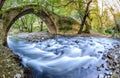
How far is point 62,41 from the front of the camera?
15656mm

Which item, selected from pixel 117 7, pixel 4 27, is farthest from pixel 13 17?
pixel 117 7

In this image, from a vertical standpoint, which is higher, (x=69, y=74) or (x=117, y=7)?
(x=117, y=7)

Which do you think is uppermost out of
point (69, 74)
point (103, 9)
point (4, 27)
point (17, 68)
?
point (103, 9)

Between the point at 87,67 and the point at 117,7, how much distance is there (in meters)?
14.3

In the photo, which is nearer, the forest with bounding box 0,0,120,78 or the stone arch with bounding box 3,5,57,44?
the forest with bounding box 0,0,120,78

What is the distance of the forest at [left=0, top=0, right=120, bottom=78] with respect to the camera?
21.6 feet

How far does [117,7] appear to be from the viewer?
19.8 metres

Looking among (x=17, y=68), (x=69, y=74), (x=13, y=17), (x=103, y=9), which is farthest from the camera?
(x=103, y=9)

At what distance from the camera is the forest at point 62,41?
6574mm

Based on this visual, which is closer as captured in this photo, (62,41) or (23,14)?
(62,41)

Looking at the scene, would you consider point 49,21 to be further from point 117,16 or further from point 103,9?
point 117,16

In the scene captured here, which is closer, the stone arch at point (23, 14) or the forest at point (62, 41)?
the forest at point (62, 41)

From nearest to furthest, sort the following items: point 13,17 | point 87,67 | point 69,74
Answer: point 69,74 → point 87,67 → point 13,17

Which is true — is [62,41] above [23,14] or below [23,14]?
below
